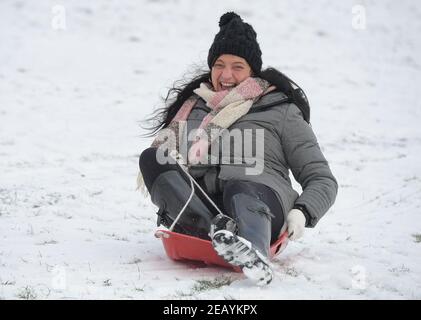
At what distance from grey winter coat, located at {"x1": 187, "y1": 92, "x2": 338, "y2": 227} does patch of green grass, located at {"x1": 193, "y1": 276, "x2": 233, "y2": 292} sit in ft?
1.91

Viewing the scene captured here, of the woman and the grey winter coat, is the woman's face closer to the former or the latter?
the woman

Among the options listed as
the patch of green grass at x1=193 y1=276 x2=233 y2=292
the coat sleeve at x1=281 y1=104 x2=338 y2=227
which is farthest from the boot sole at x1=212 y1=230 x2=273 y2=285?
the coat sleeve at x1=281 y1=104 x2=338 y2=227

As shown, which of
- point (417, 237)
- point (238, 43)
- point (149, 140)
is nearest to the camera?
point (238, 43)

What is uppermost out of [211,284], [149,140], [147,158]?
[147,158]

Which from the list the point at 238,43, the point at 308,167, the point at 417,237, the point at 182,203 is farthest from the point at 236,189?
the point at 417,237

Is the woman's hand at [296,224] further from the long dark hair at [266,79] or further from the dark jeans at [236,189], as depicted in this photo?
the long dark hair at [266,79]

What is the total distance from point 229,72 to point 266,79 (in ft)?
0.85

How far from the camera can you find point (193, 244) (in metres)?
3.47

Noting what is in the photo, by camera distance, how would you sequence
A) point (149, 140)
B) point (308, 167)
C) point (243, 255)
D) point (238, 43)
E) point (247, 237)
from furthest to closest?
point (149, 140)
point (238, 43)
point (308, 167)
point (247, 237)
point (243, 255)

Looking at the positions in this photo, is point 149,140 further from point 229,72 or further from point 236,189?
point 236,189

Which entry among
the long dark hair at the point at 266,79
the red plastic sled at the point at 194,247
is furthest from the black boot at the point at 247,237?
the long dark hair at the point at 266,79

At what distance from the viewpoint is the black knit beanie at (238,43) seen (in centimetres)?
412
